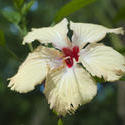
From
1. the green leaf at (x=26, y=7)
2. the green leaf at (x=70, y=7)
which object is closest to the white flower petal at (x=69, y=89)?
the green leaf at (x=70, y=7)

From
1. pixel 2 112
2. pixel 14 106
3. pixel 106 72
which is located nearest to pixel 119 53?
pixel 106 72

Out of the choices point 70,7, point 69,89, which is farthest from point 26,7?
point 69,89

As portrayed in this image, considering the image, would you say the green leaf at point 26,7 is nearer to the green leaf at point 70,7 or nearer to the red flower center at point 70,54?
the green leaf at point 70,7

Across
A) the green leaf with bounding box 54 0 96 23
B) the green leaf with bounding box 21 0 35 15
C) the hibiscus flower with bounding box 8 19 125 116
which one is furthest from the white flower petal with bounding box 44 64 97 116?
the green leaf with bounding box 21 0 35 15

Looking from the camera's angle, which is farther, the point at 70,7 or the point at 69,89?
the point at 70,7

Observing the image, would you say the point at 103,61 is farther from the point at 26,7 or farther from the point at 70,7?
the point at 26,7

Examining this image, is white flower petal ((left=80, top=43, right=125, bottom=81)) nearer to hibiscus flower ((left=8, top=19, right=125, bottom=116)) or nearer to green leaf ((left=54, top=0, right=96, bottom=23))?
hibiscus flower ((left=8, top=19, right=125, bottom=116))

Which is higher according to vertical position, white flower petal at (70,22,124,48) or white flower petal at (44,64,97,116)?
white flower petal at (70,22,124,48)
